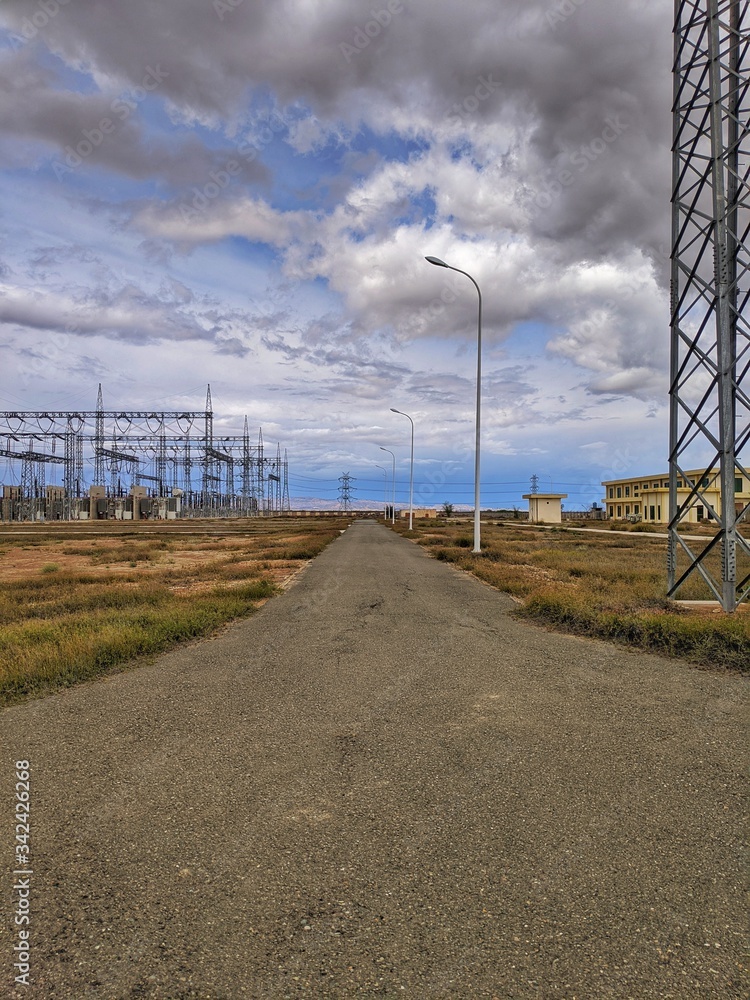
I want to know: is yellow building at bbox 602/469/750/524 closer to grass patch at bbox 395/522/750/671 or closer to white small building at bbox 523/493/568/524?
white small building at bbox 523/493/568/524

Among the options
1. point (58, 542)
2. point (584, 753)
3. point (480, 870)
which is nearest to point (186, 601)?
point (584, 753)

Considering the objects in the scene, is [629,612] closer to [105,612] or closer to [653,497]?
[105,612]

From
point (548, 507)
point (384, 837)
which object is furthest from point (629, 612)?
point (548, 507)

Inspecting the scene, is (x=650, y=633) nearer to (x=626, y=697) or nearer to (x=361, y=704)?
(x=626, y=697)

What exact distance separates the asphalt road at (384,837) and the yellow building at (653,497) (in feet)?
186

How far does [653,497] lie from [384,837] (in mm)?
→ 78054

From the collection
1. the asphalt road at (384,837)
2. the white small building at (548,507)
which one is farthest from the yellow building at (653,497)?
the asphalt road at (384,837)

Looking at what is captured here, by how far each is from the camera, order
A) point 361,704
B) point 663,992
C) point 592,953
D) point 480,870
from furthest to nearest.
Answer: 1. point 361,704
2. point 480,870
3. point 592,953
4. point 663,992

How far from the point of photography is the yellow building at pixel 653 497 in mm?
63894

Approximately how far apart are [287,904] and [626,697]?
4.27 m

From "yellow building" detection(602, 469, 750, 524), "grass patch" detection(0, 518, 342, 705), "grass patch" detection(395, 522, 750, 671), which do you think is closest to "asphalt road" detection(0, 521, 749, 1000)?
"grass patch" detection(0, 518, 342, 705)

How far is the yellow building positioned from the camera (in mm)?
63894

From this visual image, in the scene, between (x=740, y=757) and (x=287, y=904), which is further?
(x=740, y=757)

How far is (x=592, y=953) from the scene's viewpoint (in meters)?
2.39
